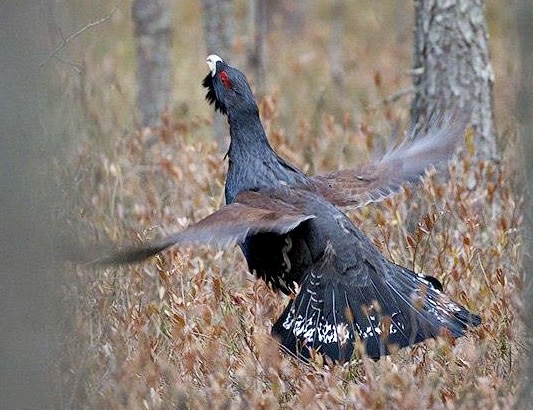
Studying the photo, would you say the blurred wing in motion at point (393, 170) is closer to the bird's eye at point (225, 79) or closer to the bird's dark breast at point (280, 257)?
the bird's dark breast at point (280, 257)

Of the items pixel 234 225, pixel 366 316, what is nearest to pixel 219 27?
pixel 234 225

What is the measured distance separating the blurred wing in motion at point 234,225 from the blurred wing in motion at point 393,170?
1.87 ft

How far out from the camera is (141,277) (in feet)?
20.2

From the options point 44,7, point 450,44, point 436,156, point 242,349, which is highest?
point 44,7

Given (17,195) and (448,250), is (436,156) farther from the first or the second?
(17,195)

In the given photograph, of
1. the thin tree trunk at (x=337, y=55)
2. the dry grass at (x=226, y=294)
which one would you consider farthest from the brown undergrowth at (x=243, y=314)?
the thin tree trunk at (x=337, y=55)

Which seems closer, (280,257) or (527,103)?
(527,103)

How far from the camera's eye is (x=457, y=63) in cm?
820

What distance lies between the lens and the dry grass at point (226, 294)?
479 cm

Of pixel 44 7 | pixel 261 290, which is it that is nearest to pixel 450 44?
pixel 261 290

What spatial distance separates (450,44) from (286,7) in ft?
36.0

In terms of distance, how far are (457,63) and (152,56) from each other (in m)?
3.73

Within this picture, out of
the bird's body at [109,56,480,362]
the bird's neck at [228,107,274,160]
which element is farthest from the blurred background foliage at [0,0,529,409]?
the bird's neck at [228,107,274,160]

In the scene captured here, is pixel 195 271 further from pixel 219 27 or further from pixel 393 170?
pixel 219 27
